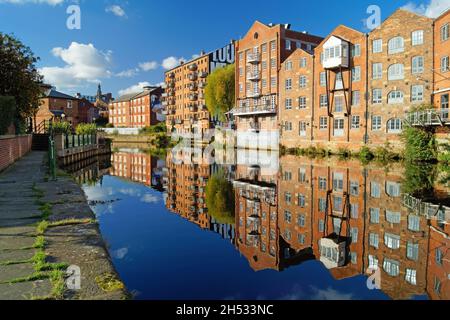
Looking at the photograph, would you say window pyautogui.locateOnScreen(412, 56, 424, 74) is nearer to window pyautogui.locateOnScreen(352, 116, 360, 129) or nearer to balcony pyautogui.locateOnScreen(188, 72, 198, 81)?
window pyautogui.locateOnScreen(352, 116, 360, 129)

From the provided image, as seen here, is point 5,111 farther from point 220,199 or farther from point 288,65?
point 288,65

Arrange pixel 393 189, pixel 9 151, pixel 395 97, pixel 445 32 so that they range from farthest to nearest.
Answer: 1. pixel 395 97
2. pixel 445 32
3. pixel 9 151
4. pixel 393 189

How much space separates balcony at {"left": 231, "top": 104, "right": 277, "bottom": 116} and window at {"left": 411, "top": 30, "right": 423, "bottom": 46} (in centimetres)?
1871

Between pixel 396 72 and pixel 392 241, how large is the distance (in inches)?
1183

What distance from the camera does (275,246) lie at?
7676mm

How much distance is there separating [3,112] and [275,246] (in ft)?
54.3

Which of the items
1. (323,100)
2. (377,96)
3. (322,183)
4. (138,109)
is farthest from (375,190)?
(138,109)

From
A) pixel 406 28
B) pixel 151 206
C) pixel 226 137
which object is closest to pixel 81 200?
pixel 151 206

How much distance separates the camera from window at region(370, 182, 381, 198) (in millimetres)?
12896

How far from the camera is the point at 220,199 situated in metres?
13.5

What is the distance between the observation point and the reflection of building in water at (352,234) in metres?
5.98

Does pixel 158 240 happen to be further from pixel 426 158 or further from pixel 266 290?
pixel 426 158

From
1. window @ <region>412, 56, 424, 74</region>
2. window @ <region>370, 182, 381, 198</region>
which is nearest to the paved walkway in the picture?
window @ <region>370, 182, 381, 198</region>

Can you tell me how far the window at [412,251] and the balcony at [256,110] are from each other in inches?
1592
